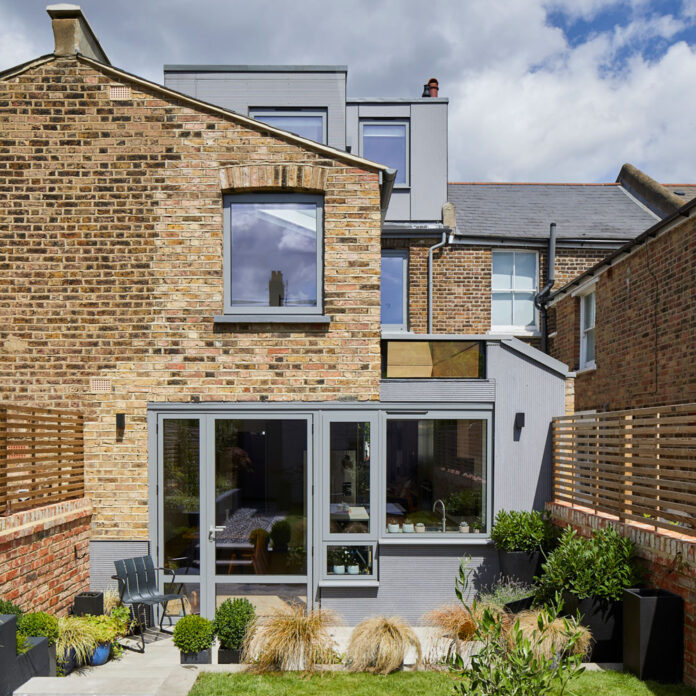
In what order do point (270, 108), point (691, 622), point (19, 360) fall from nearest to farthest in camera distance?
point (691, 622), point (19, 360), point (270, 108)

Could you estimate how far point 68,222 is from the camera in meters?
8.62

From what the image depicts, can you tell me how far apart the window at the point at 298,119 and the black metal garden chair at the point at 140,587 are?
33.0 feet

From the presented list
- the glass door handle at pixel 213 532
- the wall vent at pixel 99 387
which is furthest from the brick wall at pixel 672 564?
the wall vent at pixel 99 387

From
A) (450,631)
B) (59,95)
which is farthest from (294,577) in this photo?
(59,95)

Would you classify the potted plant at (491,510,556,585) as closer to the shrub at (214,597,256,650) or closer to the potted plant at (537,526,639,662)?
the potted plant at (537,526,639,662)

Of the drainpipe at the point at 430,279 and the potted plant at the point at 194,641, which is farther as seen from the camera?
the drainpipe at the point at 430,279

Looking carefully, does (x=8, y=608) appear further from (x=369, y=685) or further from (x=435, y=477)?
(x=435, y=477)

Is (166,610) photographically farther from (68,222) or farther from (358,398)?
(68,222)

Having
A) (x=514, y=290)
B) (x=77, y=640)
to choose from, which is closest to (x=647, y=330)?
(x=514, y=290)

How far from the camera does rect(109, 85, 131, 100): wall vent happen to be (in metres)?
8.64

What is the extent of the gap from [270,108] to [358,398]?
886 cm

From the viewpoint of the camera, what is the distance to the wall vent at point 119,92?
28.3 feet

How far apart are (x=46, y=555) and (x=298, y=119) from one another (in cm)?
1087

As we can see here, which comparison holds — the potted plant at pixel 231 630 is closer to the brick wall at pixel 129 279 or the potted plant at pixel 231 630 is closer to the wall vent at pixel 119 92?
the brick wall at pixel 129 279
